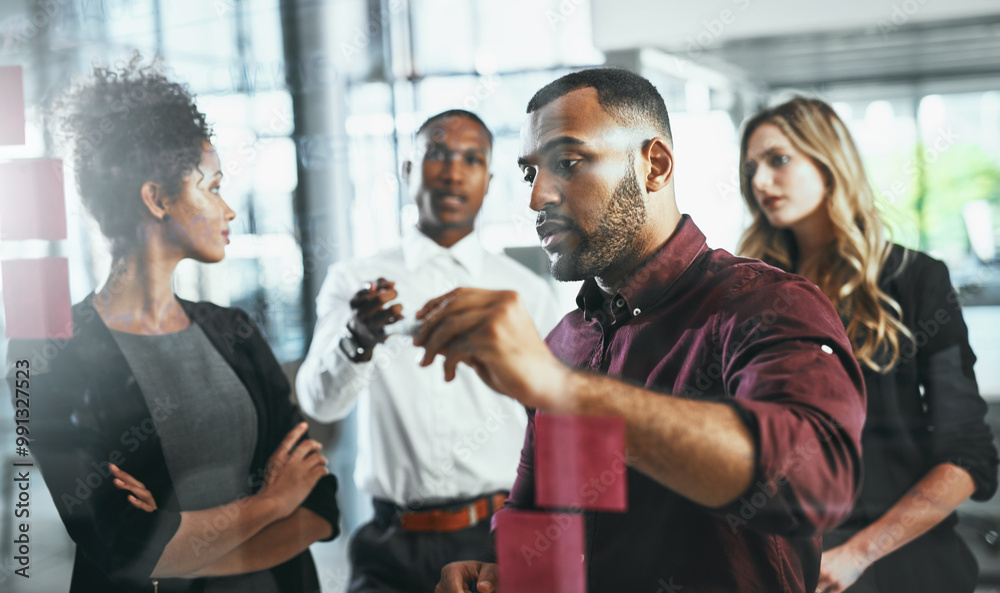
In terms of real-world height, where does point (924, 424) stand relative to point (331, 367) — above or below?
below

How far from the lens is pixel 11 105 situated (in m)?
1.12

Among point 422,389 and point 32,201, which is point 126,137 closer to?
point 32,201

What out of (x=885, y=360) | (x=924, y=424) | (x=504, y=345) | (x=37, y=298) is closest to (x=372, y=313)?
(x=504, y=345)

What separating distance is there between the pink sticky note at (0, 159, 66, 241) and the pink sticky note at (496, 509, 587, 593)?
0.91 meters

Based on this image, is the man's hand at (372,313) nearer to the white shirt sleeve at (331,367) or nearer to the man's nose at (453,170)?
the white shirt sleeve at (331,367)

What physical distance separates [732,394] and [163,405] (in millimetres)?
865

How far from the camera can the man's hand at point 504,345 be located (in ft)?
2.24

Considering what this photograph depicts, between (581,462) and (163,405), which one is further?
(163,405)

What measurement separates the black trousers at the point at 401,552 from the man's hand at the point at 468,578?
11mm

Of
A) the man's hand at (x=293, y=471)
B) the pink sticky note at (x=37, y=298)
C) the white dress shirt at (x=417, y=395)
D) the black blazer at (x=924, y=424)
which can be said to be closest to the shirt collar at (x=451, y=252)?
the white dress shirt at (x=417, y=395)

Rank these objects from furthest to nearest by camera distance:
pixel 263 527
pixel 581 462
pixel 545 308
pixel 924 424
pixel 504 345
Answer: pixel 924 424 < pixel 263 527 < pixel 545 308 < pixel 581 462 < pixel 504 345

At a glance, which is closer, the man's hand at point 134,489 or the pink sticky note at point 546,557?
the pink sticky note at point 546,557

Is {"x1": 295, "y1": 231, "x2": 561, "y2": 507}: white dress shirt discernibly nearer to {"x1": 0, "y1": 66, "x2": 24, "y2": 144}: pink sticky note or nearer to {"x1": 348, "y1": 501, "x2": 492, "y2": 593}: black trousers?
{"x1": 348, "y1": 501, "x2": 492, "y2": 593}: black trousers

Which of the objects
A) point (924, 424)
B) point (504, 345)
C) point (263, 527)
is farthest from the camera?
point (924, 424)
